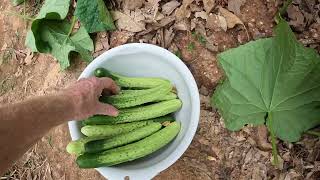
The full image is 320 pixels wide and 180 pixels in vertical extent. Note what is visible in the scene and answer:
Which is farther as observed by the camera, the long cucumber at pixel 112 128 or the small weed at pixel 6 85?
the small weed at pixel 6 85

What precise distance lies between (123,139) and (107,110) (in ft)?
0.65

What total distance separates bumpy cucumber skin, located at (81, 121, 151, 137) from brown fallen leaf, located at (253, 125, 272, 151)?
1.85ft

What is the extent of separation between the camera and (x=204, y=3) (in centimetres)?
280

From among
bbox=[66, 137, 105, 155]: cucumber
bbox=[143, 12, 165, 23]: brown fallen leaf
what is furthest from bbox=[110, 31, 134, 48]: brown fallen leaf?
bbox=[66, 137, 105, 155]: cucumber

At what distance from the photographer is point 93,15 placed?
2.78 m

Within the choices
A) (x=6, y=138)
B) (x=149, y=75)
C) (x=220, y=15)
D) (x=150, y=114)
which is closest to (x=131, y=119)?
(x=150, y=114)

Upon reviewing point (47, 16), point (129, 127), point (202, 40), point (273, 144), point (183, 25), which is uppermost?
point (47, 16)

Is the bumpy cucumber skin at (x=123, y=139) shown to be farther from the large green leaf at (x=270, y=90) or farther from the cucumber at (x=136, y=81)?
the large green leaf at (x=270, y=90)

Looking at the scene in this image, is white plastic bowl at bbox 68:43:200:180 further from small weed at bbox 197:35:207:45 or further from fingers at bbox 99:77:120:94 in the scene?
small weed at bbox 197:35:207:45

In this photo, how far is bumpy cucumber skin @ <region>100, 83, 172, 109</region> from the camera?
2447 mm

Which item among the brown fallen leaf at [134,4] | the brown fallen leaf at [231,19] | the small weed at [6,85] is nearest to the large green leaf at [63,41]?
the brown fallen leaf at [134,4]

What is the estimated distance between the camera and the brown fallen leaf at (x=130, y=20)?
2852 mm

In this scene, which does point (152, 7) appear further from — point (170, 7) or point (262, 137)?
point (262, 137)

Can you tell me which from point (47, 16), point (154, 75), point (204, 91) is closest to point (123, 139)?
point (154, 75)
